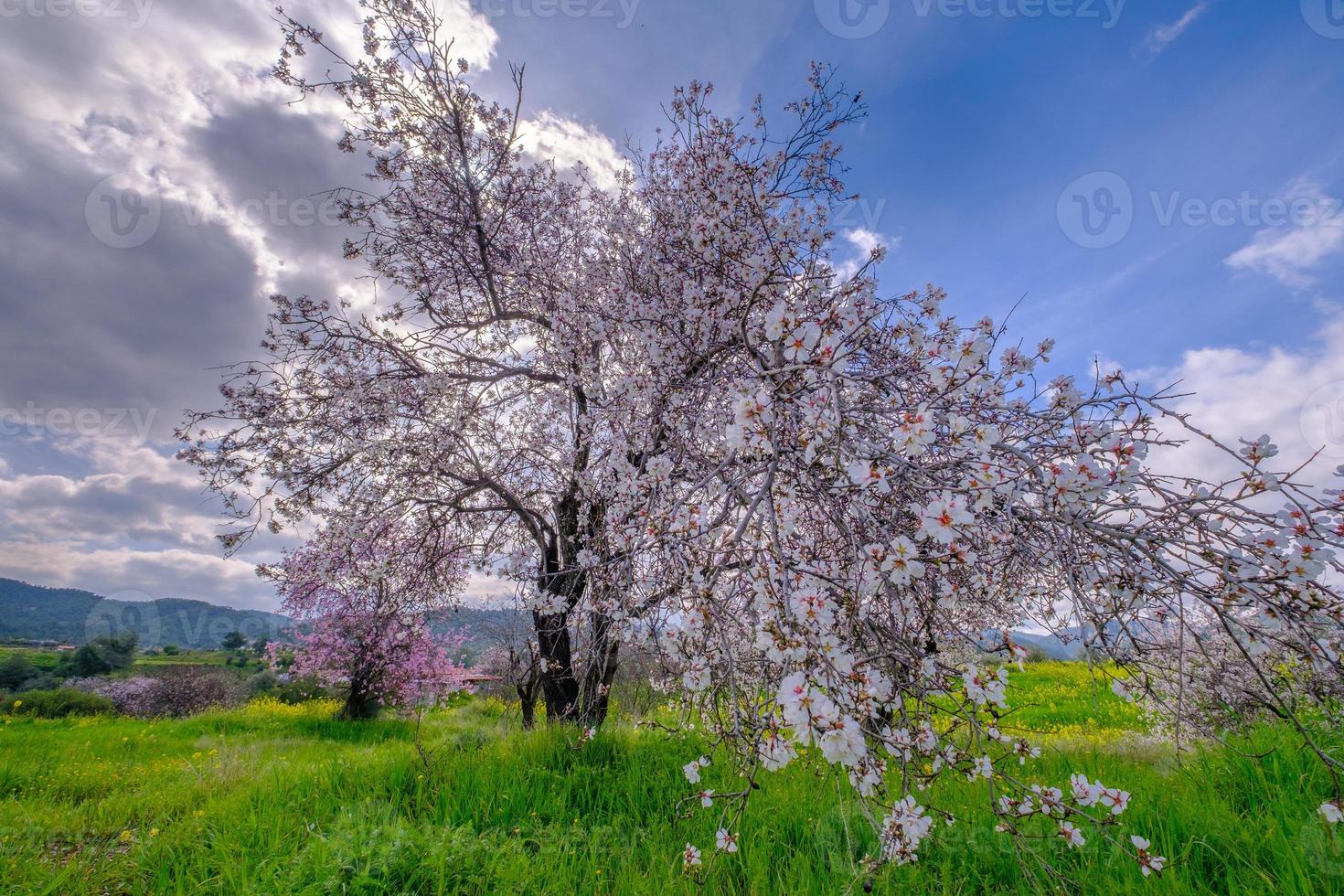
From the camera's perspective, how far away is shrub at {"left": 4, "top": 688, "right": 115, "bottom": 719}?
41.6ft

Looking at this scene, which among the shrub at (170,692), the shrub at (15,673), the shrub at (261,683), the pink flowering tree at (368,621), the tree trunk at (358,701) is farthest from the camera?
the shrub at (261,683)

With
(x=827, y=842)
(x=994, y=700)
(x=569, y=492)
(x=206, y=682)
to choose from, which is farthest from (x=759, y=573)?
(x=206, y=682)

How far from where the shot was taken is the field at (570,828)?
305 cm

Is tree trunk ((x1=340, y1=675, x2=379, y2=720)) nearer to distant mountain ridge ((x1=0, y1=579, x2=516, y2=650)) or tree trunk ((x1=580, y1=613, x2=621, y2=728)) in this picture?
distant mountain ridge ((x1=0, y1=579, x2=516, y2=650))

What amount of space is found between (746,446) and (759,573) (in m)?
0.66

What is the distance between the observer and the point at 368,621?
11336 millimetres

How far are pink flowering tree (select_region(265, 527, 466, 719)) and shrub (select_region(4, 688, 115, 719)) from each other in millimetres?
3631

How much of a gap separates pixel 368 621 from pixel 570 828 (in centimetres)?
951

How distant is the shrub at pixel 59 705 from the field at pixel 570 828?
1039cm

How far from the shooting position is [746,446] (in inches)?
107

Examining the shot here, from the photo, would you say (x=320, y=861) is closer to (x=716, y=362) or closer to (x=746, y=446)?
(x=746, y=446)

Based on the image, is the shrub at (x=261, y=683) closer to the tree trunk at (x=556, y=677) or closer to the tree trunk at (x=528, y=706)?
the tree trunk at (x=528, y=706)

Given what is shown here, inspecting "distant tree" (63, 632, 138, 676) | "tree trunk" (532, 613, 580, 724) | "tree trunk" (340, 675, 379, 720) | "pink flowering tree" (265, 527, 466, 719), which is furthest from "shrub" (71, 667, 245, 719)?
"tree trunk" (532, 613, 580, 724)

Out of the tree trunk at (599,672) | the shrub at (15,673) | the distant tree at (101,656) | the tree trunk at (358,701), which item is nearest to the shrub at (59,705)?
the shrub at (15,673)
